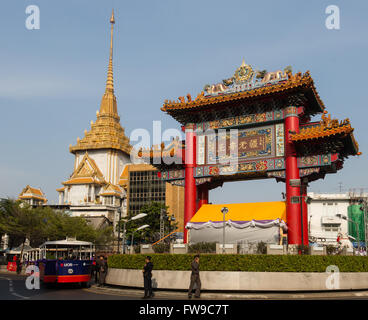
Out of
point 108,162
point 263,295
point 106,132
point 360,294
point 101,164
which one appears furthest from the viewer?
point 106,132

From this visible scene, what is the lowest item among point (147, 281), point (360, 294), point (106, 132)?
point (360, 294)

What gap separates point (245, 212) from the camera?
27422 millimetres

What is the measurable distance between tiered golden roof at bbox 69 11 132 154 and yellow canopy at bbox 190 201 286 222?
69.9 m

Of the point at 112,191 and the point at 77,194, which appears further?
the point at 77,194

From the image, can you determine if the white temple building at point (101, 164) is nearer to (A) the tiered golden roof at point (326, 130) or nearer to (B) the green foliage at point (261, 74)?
(B) the green foliage at point (261, 74)

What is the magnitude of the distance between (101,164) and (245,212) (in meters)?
73.9

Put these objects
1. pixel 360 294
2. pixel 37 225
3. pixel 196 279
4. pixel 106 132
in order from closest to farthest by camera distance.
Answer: pixel 196 279, pixel 360 294, pixel 37 225, pixel 106 132

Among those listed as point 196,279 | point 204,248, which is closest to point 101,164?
point 204,248

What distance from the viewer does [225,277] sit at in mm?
19672

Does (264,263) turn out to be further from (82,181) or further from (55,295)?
(82,181)

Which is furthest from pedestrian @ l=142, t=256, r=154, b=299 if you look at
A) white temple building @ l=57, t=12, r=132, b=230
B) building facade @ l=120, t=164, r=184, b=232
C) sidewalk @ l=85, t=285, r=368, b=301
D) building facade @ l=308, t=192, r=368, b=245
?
building facade @ l=120, t=164, r=184, b=232

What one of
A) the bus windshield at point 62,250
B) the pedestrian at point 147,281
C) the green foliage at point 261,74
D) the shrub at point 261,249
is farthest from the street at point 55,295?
the green foliage at point 261,74
